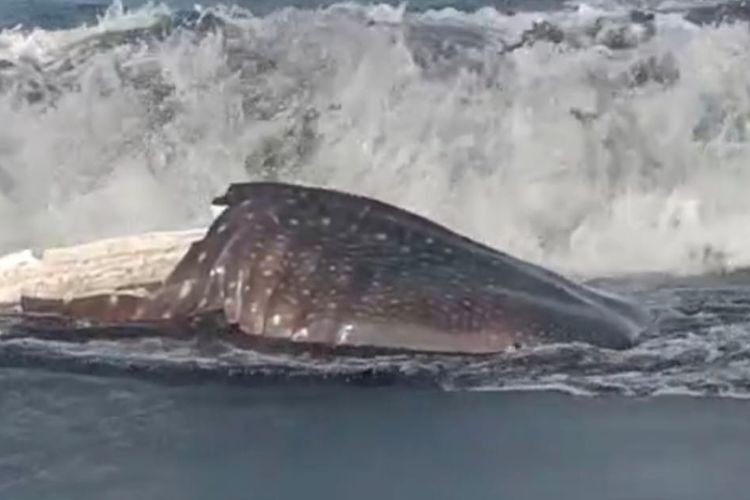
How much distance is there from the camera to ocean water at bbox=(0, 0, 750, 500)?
6.86 m

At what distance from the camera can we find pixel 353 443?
707cm

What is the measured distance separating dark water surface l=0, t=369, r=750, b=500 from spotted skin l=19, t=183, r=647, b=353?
1.58 ft

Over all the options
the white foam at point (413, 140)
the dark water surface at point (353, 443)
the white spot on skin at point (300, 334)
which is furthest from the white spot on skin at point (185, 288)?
the white foam at point (413, 140)

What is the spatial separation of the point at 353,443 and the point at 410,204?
192 inches

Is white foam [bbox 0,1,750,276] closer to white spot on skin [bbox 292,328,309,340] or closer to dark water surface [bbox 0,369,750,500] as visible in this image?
white spot on skin [bbox 292,328,309,340]

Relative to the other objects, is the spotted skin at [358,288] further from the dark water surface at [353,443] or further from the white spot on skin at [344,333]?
the dark water surface at [353,443]

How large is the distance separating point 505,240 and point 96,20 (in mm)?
5575

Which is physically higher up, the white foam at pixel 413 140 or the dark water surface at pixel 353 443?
the white foam at pixel 413 140

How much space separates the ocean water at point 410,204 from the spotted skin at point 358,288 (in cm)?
15

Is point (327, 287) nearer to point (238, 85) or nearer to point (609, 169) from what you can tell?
point (609, 169)

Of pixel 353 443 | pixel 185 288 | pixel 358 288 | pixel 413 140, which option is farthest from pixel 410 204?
pixel 353 443

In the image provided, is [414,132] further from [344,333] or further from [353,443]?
[353,443]

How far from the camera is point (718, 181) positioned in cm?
1184

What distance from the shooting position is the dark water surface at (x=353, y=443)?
6.53 m
